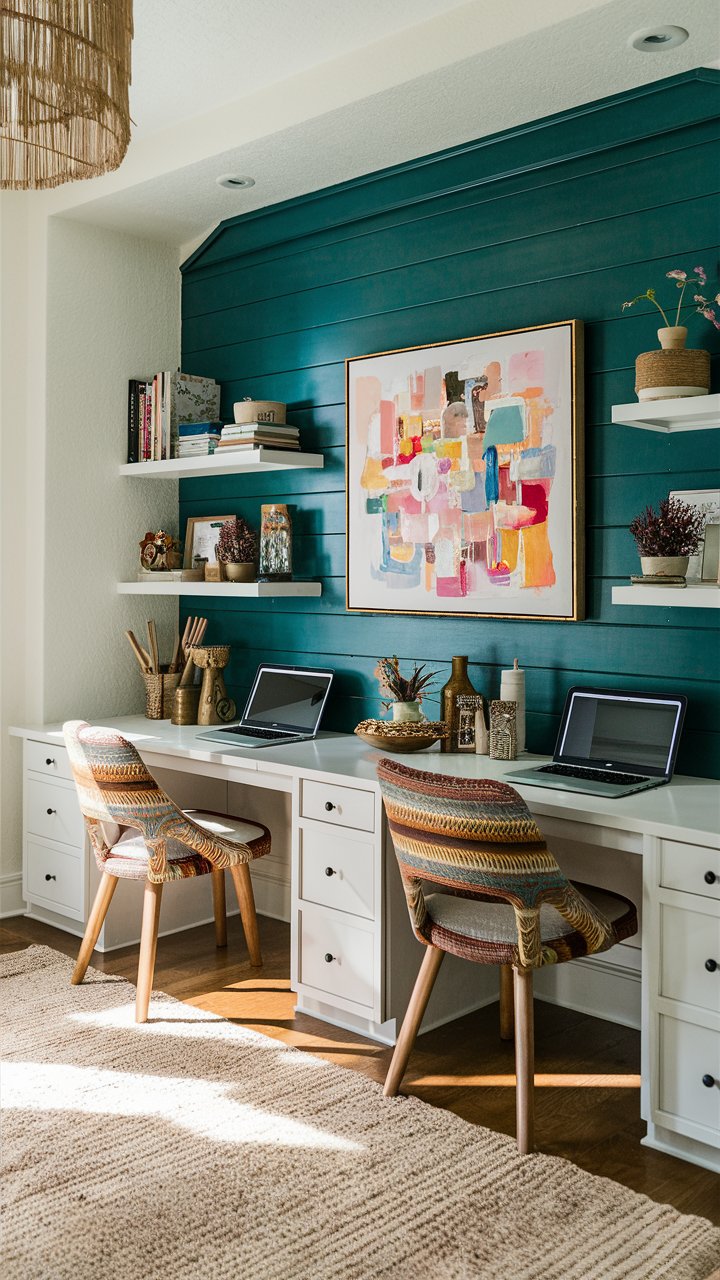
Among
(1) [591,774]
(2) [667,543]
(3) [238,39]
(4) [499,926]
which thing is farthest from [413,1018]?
(3) [238,39]

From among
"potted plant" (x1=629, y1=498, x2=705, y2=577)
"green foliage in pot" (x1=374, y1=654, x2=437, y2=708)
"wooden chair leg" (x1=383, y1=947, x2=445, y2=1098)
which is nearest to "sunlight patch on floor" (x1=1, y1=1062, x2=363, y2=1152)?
"wooden chair leg" (x1=383, y1=947, x2=445, y2=1098)

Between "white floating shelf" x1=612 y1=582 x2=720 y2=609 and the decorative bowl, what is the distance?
0.67 m

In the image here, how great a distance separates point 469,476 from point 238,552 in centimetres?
97

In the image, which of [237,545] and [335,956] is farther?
[237,545]

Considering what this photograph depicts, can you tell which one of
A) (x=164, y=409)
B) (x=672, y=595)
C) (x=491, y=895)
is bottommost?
(x=491, y=895)

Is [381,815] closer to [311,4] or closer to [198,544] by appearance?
[198,544]

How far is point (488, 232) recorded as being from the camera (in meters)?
3.13

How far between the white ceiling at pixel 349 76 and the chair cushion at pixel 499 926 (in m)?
1.99

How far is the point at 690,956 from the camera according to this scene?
2156 millimetres

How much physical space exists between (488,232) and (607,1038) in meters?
2.28

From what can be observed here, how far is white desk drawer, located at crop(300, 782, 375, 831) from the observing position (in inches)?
107

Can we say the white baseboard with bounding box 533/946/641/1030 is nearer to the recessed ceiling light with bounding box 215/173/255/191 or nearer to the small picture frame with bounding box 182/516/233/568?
the small picture frame with bounding box 182/516/233/568

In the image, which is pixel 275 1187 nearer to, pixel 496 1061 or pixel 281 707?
pixel 496 1061

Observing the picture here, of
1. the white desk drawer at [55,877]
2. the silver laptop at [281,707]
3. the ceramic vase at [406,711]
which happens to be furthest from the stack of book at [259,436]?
the white desk drawer at [55,877]
